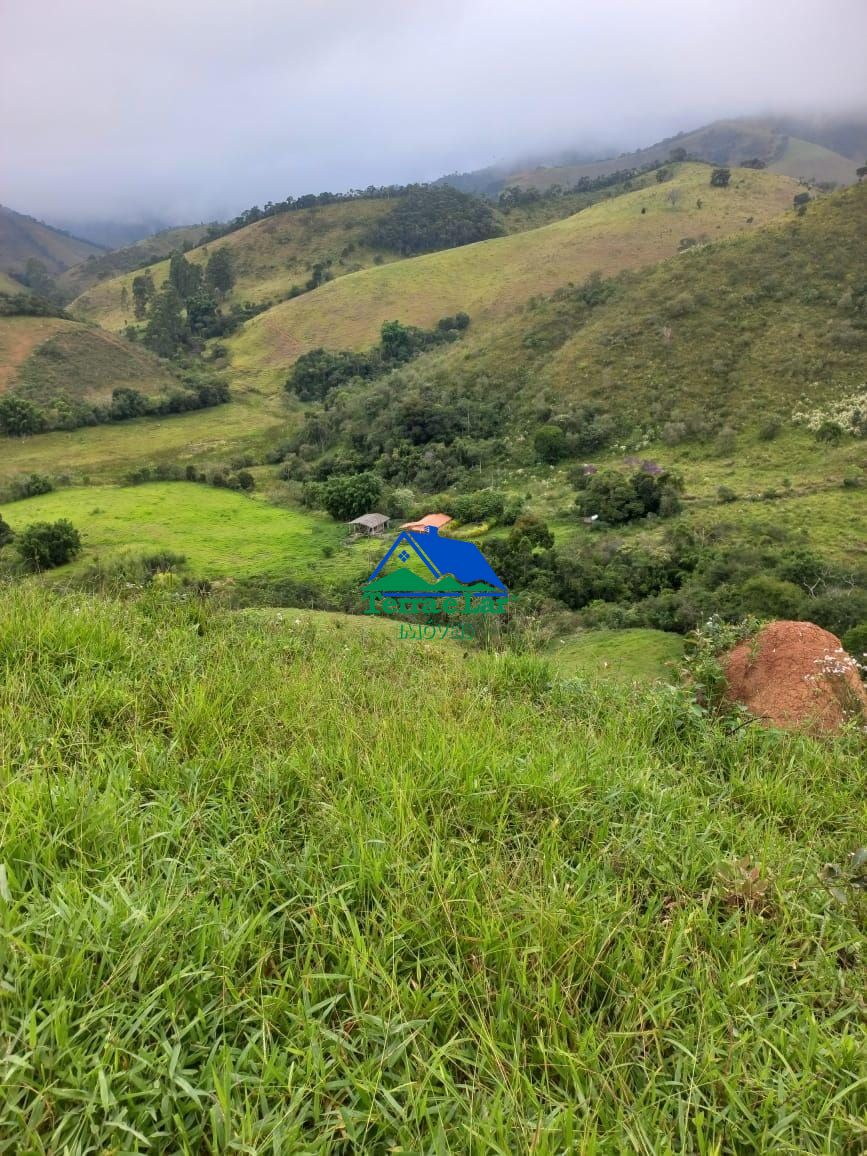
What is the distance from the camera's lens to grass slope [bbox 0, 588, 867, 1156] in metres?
1.33

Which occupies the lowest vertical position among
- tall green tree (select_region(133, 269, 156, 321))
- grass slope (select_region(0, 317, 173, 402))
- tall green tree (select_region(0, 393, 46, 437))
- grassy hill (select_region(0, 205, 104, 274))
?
tall green tree (select_region(0, 393, 46, 437))

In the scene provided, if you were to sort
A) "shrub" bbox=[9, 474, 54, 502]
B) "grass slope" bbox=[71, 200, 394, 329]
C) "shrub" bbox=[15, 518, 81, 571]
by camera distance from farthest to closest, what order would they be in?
"grass slope" bbox=[71, 200, 394, 329] < "shrub" bbox=[9, 474, 54, 502] < "shrub" bbox=[15, 518, 81, 571]

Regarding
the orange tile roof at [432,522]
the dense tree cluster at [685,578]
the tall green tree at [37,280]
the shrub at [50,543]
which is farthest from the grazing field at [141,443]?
the tall green tree at [37,280]

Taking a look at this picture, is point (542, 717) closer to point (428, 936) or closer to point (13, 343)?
point (428, 936)

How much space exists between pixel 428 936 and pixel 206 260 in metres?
108

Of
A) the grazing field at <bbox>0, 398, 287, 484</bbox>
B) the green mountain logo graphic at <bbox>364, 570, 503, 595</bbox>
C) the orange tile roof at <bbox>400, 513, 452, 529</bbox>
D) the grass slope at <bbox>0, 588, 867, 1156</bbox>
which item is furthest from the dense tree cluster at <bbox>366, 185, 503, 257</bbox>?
the grass slope at <bbox>0, 588, 867, 1156</bbox>

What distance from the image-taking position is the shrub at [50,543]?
888 inches

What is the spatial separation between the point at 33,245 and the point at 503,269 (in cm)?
16369

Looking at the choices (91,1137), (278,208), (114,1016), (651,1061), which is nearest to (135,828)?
(114,1016)

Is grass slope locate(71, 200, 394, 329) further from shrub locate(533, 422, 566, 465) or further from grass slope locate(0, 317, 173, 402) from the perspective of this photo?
shrub locate(533, 422, 566, 465)

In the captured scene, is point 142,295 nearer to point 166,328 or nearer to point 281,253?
point 166,328

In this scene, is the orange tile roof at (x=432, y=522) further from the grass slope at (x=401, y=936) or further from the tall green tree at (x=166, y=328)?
the tall green tree at (x=166, y=328)

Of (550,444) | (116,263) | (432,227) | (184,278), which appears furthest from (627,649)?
(116,263)

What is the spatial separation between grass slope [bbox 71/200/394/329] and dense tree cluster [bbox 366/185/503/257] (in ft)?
7.86
